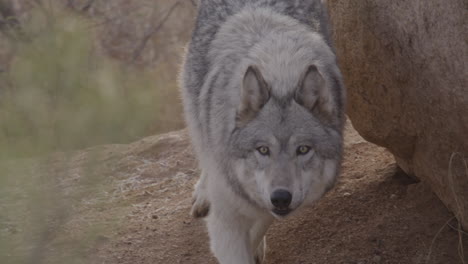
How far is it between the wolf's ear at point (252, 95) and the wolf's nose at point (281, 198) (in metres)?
0.63

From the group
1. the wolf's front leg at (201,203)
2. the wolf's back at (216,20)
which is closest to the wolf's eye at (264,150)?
the wolf's back at (216,20)

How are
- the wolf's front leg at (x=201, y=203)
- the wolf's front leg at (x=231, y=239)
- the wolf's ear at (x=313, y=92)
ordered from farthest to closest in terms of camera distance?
the wolf's front leg at (x=201, y=203) < the wolf's front leg at (x=231, y=239) < the wolf's ear at (x=313, y=92)

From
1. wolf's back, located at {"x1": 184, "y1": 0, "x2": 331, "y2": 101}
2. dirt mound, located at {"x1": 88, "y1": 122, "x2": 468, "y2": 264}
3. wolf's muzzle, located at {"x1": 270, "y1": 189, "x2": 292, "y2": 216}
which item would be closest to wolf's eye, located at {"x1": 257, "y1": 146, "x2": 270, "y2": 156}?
wolf's muzzle, located at {"x1": 270, "y1": 189, "x2": 292, "y2": 216}

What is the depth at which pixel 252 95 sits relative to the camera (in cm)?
476

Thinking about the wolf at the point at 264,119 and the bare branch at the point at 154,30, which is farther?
the bare branch at the point at 154,30

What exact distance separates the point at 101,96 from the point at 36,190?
0.56 meters

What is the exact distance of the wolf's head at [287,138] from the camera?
4586 mm

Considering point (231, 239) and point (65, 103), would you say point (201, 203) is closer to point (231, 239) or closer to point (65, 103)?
point (231, 239)

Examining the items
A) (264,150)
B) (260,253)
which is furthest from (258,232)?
(264,150)

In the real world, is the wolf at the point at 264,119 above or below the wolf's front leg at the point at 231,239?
above

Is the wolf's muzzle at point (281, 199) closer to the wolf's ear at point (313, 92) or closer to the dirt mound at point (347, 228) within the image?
the wolf's ear at point (313, 92)

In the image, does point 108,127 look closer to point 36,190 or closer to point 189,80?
point 36,190

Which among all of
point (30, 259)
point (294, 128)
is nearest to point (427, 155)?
point (294, 128)

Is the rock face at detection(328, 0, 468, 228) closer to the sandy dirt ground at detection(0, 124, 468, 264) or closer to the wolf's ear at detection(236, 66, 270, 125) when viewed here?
the sandy dirt ground at detection(0, 124, 468, 264)
